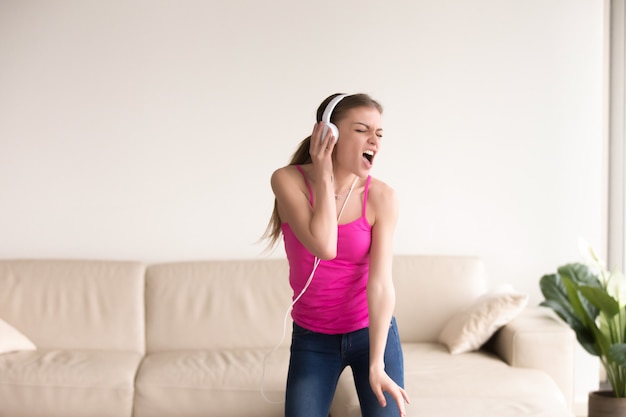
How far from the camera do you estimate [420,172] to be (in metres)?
4.39

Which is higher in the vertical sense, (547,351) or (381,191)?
(381,191)

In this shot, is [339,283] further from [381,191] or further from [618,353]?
[618,353]

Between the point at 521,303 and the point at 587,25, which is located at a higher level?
the point at 587,25

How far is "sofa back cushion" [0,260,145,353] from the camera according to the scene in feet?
12.8

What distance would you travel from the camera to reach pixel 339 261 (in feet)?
7.37

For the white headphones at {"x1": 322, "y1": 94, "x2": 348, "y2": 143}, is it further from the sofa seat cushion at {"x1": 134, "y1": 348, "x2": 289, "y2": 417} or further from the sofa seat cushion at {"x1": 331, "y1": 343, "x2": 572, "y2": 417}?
the sofa seat cushion at {"x1": 134, "y1": 348, "x2": 289, "y2": 417}

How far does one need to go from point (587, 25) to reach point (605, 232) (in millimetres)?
1203

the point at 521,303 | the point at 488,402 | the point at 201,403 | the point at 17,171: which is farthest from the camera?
the point at 17,171

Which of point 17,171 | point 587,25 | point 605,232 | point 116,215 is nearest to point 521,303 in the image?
point 605,232

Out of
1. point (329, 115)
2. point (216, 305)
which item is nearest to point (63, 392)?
point (216, 305)

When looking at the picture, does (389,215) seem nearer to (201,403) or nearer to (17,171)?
(201,403)

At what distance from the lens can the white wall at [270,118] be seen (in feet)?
14.1

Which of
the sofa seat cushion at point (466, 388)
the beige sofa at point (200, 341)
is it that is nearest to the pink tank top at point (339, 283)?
the sofa seat cushion at point (466, 388)

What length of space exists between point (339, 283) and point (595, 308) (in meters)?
1.96
